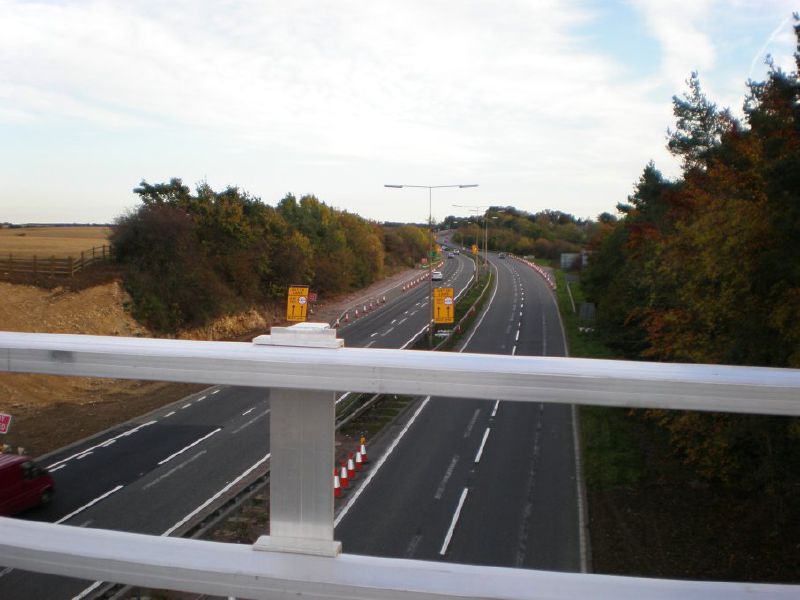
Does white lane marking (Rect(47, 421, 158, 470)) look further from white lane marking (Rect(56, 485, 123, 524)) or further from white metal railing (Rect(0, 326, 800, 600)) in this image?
white metal railing (Rect(0, 326, 800, 600))

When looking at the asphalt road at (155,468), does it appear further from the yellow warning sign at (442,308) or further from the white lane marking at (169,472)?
the yellow warning sign at (442,308)

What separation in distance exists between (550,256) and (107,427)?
1934 inches

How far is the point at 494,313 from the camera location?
1497 inches

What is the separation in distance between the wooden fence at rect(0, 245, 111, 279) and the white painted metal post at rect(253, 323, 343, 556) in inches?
801

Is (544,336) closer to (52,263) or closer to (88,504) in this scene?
(52,263)

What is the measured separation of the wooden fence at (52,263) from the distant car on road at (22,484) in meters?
19.4

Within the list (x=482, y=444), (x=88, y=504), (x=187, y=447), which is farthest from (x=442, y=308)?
(x=88, y=504)

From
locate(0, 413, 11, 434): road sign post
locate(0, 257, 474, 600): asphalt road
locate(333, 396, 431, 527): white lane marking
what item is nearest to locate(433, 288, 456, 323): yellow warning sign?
locate(333, 396, 431, 527): white lane marking

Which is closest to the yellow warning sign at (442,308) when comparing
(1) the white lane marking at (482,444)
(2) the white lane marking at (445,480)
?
(2) the white lane marking at (445,480)

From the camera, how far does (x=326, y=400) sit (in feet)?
4.58

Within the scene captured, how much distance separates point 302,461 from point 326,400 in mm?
139

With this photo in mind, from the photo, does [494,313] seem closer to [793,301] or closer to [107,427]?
[793,301]

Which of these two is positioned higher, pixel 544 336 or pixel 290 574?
pixel 290 574

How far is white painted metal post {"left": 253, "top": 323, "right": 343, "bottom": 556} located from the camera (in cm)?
140
